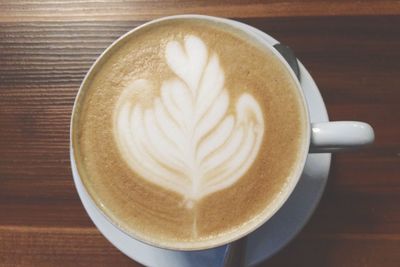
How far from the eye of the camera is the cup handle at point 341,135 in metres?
0.78

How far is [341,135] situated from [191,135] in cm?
24

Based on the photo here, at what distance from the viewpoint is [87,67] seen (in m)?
1.07

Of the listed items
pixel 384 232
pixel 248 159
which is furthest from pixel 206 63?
pixel 384 232

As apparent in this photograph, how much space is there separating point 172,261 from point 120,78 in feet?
1.18

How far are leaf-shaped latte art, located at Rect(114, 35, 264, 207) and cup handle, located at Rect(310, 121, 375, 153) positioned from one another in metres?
0.09

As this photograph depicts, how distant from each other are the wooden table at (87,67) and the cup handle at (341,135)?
23 centimetres

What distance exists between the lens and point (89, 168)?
81 centimetres

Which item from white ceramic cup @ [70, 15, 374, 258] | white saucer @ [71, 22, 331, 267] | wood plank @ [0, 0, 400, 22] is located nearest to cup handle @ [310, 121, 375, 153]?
white ceramic cup @ [70, 15, 374, 258]

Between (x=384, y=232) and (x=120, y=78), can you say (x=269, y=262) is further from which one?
(x=120, y=78)

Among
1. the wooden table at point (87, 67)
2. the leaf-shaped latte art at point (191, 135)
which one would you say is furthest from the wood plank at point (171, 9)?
the leaf-shaped latte art at point (191, 135)

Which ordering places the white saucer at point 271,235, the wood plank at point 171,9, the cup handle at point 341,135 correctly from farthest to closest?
the wood plank at point 171,9, the white saucer at point 271,235, the cup handle at point 341,135

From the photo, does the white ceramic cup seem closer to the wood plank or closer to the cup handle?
the cup handle

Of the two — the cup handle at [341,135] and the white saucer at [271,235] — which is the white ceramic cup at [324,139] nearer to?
the cup handle at [341,135]

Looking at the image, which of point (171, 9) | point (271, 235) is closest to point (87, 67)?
point (171, 9)
